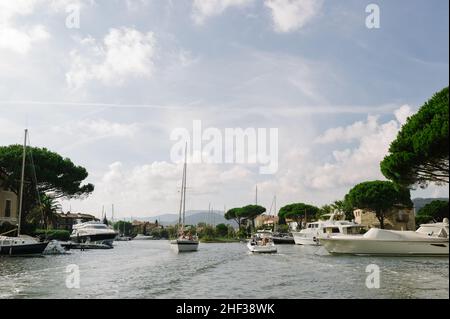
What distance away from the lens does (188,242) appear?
180 feet

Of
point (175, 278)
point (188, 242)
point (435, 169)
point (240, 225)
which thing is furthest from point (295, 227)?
point (175, 278)

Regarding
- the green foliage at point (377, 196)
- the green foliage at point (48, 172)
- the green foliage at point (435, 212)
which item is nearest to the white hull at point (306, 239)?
the green foliage at point (377, 196)

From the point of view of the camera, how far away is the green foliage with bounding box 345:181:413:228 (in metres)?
74.9

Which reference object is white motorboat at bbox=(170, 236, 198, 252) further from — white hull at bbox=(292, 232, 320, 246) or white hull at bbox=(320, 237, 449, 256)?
white hull at bbox=(292, 232, 320, 246)

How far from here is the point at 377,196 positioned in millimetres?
74812

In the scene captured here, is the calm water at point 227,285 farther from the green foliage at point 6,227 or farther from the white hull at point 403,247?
the green foliage at point 6,227

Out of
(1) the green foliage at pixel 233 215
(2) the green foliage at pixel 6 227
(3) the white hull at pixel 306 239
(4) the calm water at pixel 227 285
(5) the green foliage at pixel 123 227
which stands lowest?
(5) the green foliage at pixel 123 227

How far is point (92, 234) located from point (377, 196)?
4969cm

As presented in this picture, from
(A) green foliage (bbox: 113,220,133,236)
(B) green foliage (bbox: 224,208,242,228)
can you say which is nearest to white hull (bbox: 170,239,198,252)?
(B) green foliage (bbox: 224,208,242,228)

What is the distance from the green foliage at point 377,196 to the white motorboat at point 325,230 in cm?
642

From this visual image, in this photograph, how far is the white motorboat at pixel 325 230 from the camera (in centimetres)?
6019

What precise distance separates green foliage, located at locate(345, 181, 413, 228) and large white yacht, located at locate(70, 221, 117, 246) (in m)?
44.1
